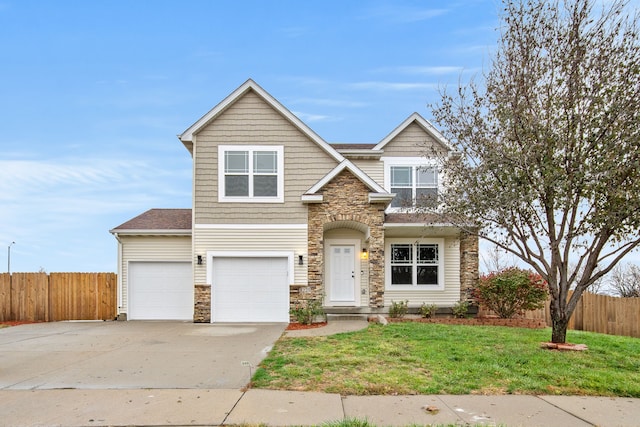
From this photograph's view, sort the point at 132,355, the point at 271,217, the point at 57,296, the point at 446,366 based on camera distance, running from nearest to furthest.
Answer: the point at 446,366
the point at 132,355
the point at 271,217
the point at 57,296

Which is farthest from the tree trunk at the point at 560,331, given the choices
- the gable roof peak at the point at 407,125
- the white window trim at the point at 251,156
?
the white window trim at the point at 251,156

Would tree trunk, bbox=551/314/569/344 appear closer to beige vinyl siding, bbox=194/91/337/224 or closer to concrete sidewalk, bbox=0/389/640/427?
concrete sidewalk, bbox=0/389/640/427

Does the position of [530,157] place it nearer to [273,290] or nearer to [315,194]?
[315,194]

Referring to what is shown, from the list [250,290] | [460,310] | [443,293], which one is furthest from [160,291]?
[460,310]

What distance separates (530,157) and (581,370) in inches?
165

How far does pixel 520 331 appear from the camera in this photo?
12391 millimetres

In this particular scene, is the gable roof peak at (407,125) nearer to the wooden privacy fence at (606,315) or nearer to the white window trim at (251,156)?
the white window trim at (251,156)

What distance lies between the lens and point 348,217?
48.4 ft

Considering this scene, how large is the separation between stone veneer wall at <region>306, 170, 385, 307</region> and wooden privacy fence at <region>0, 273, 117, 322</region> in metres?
7.14

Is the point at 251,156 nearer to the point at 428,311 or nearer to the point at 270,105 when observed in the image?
the point at 270,105

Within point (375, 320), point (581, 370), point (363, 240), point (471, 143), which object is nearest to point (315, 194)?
point (363, 240)

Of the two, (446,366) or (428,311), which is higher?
(446,366)

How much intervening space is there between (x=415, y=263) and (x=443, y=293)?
4.67 feet

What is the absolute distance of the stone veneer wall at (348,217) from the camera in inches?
583
